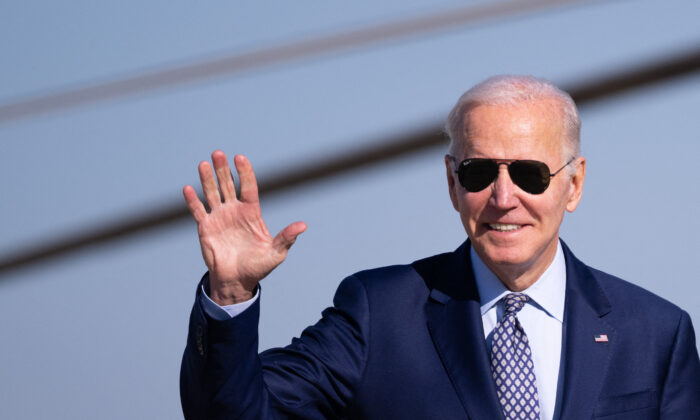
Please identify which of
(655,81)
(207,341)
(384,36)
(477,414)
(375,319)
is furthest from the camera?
(384,36)

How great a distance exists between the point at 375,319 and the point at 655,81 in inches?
42.4

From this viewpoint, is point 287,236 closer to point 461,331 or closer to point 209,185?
point 209,185

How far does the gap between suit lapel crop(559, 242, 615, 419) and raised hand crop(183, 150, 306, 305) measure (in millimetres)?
902

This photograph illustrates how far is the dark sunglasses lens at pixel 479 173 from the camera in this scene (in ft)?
9.81

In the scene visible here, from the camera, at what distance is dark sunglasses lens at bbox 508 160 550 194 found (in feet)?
9.78

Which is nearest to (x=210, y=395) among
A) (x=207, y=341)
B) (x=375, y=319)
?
(x=207, y=341)

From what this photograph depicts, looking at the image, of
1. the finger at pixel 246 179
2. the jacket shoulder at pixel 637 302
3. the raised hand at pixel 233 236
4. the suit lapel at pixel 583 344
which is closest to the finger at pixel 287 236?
the raised hand at pixel 233 236

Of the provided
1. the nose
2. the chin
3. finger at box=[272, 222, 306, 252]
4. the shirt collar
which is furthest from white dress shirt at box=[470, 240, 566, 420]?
finger at box=[272, 222, 306, 252]

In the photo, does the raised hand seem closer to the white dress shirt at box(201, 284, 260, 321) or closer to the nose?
the white dress shirt at box(201, 284, 260, 321)

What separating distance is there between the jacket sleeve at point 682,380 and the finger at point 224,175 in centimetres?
134

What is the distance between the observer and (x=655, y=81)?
2477mm

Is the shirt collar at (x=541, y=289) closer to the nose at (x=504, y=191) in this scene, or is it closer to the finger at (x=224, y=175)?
the nose at (x=504, y=191)

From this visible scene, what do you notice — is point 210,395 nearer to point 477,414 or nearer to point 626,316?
point 477,414

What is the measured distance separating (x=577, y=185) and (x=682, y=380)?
24.7 inches
